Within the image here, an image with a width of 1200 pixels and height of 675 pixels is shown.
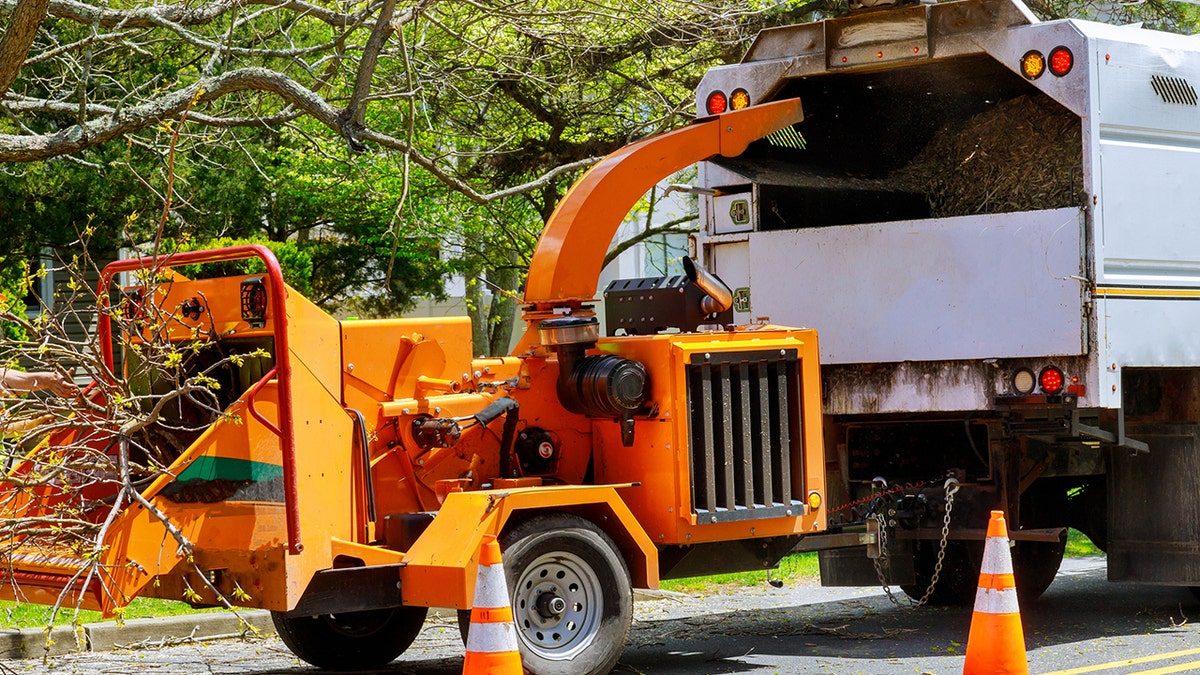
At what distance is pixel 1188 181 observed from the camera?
8109mm

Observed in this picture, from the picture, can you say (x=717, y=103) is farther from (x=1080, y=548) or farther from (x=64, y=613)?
(x=1080, y=548)

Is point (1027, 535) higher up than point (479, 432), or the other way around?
point (479, 432)

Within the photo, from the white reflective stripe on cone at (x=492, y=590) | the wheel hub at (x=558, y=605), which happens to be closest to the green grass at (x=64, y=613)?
the wheel hub at (x=558, y=605)

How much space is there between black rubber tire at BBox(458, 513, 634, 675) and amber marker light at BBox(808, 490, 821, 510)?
44.0 inches

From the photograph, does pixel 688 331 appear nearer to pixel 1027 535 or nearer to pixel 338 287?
pixel 1027 535

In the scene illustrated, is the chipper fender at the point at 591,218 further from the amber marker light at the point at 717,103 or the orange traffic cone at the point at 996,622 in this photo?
the orange traffic cone at the point at 996,622

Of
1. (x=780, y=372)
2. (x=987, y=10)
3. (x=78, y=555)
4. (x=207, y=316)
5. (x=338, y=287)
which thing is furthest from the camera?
(x=338, y=287)

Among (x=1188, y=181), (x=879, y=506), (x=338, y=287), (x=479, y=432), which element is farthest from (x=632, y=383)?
(x=338, y=287)

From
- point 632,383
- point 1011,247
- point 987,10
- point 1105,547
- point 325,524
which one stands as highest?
point 987,10

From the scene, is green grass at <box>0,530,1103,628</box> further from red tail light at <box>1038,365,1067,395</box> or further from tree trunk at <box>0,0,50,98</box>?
red tail light at <box>1038,365,1067,395</box>

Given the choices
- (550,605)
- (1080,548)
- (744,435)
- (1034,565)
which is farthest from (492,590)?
(1080,548)

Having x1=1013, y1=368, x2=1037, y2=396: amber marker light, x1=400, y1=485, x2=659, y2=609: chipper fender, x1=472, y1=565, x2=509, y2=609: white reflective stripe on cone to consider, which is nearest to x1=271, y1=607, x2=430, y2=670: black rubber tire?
x1=400, y1=485, x2=659, y2=609: chipper fender

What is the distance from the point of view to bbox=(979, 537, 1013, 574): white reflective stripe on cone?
229 inches

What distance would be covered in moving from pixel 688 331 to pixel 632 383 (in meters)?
0.82
